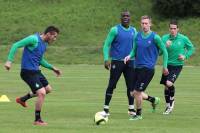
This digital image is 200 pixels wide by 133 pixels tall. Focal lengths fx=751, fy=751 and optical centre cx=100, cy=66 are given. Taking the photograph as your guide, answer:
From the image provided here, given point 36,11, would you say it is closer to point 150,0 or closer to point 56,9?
point 56,9

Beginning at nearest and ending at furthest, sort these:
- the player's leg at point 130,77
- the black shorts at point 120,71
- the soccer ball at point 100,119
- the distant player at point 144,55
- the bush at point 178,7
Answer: the soccer ball at point 100,119, the distant player at point 144,55, the black shorts at point 120,71, the player's leg at point 130,77, the bush at point 178,7

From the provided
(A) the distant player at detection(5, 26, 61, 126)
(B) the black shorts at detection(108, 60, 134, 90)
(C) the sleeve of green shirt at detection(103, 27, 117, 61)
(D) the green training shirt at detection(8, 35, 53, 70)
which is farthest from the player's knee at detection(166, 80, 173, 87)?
(D) the green training shirt at detection(8, 35, 53, 70)

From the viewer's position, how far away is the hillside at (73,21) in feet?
167

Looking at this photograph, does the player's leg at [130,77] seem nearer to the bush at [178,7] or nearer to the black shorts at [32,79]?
the black shorts at [32,79]

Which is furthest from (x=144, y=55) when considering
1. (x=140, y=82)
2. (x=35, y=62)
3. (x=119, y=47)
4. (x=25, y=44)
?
(x=25, y=44)

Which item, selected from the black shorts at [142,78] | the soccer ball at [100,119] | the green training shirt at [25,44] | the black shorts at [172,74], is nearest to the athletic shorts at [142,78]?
the black shorts at [142,78]

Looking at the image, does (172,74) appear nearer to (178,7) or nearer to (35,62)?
(35,62)

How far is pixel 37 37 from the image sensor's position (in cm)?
1497

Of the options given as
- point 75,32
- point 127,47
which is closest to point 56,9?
point 75,32

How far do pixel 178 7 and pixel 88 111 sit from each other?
135 ft

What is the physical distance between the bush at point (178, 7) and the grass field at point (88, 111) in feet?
94.1

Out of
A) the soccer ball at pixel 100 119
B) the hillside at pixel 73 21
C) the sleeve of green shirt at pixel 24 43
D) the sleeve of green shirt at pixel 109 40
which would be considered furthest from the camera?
the hillside at pixel 73 21

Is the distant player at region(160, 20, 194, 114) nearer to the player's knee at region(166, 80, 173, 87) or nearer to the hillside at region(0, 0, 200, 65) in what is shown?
the player's knee at region(166, 80, 173, 87)

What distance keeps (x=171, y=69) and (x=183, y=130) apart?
14.2 ft
